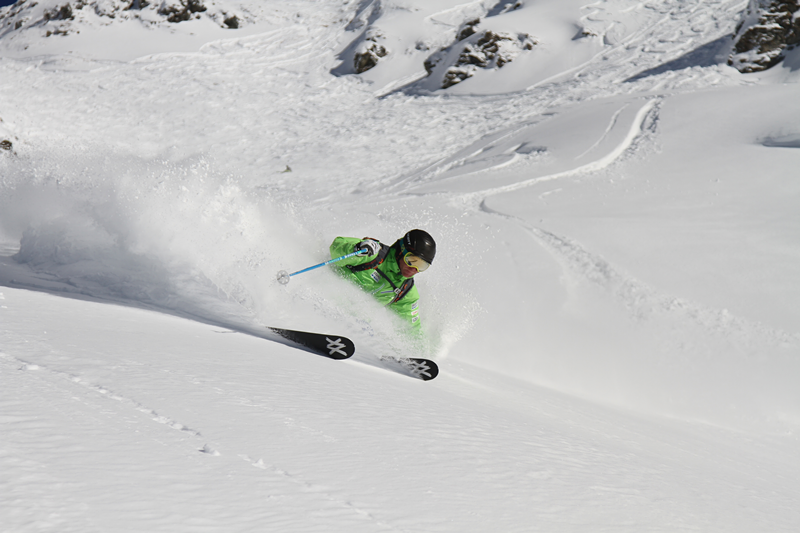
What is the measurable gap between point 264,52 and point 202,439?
2772 cm

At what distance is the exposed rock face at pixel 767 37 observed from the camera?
16781 millimetres

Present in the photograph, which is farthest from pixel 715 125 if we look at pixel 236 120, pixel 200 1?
pixel 200 1

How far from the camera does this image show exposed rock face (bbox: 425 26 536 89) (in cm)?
2211

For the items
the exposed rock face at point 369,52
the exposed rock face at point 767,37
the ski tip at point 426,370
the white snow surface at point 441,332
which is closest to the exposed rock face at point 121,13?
the exposed rock face at point 369,52

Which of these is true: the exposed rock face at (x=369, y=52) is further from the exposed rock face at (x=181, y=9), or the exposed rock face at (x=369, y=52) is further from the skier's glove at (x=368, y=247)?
the skier's glove at (x=368, y=247)

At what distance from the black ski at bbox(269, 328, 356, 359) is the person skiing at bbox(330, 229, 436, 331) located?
1287 millimetres

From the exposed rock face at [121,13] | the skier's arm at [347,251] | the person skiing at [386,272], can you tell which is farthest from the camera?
the exposed rock face at [121,13]

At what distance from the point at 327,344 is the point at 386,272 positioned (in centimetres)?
144

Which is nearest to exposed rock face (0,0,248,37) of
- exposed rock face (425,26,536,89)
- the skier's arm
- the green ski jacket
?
exposed rock face (425,26,536,89)

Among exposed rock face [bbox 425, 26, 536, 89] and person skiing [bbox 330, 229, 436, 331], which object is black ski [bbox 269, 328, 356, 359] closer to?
person skiing [bbox 330, 229, 436, 331]

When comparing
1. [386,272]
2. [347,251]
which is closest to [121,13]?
[347,251]

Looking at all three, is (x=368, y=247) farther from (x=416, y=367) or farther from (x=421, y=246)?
(x=416, y=367)

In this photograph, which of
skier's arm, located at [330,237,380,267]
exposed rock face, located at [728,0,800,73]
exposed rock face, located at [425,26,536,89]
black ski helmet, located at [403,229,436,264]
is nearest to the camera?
black ski helmet, located at [403,229,436,264]

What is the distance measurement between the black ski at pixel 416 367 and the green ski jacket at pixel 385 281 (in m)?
1.04
